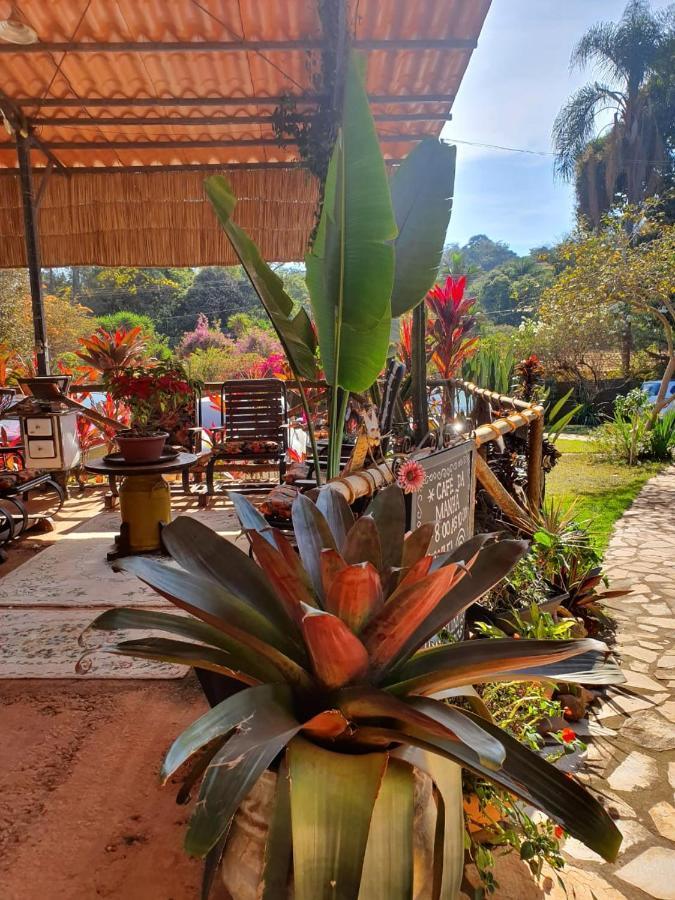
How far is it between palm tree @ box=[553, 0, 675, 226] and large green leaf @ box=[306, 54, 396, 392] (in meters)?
22.8

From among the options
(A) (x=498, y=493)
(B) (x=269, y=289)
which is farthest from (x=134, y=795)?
(A) (x=498, y=493)

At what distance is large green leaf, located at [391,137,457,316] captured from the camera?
6.29ft

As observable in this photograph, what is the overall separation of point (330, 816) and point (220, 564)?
0.51 meters

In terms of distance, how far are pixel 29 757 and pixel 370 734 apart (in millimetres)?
1210

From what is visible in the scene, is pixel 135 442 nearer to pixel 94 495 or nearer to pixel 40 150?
pixel 94 495

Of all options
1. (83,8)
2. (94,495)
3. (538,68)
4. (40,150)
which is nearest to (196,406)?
(94,495)

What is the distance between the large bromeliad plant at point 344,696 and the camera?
2.61 feet

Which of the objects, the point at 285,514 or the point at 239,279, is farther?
the point at 239,279

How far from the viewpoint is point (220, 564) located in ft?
3.85

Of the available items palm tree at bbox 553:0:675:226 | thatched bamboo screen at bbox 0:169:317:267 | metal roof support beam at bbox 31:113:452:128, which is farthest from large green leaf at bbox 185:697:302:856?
palm tree at bbox 553:0:675:226

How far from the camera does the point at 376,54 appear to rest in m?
4.05

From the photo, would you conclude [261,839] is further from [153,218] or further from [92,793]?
[153,218]

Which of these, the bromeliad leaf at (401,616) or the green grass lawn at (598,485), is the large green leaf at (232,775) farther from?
the green grass lawn at (598,485)

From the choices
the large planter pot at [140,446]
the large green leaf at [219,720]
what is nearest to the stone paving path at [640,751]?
the large green leaf at [219,720]
